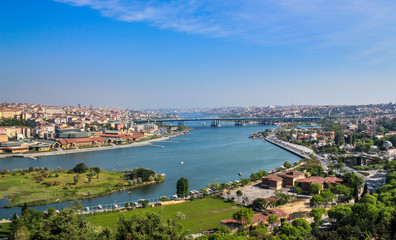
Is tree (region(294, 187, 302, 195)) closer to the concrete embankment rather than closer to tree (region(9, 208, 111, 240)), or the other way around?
tree (region(9, 208, 111, 240))

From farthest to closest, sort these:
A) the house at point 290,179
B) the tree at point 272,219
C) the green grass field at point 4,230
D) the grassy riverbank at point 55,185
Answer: the house at point 290,179 → the grassy riverbank at point 55,185 → the tree at point 272,219 → the green grass field at point 4,230

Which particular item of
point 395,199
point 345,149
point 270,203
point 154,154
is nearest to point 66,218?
point 270,203

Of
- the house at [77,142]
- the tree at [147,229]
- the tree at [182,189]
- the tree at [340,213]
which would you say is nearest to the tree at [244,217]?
the tree at [340,213]

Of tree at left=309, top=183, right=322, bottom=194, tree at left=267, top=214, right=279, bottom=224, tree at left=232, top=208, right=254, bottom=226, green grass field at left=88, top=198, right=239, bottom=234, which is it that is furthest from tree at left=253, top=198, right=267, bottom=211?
tree at left=309, top=183, right=322, bottom=194

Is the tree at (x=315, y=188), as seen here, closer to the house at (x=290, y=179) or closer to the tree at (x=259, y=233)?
the house at (x=290, y=179)

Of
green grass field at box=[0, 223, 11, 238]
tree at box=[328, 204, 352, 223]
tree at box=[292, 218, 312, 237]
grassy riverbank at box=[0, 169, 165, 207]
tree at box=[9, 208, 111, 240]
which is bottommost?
grassy riverbank at box=[0, 169, 165, 207]
